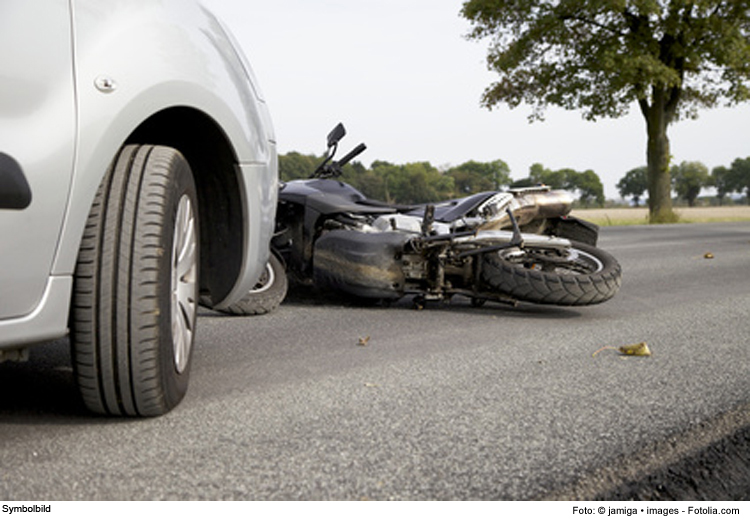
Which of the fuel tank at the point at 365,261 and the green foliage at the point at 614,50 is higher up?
the green foliage at the point at 614,50

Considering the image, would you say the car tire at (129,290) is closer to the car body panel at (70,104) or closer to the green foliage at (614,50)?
the car body panel at (70,104)

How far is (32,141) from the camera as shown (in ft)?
7.20

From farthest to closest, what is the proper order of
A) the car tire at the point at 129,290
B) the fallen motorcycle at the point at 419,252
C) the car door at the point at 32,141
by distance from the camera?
the fallen motorcycle at the point at 419,252 < the car tire at the point at 129,290 < the car door at the point at 32,141

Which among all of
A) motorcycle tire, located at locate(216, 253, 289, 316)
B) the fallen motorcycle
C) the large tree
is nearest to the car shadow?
motorcycle tire, located at locate(216, 253, 289, 316)

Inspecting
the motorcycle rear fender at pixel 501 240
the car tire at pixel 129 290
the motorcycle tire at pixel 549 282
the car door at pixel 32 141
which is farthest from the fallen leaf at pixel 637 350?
the car door at pixel 32 141

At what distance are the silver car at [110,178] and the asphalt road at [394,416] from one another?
267mm

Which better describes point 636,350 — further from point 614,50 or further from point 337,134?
point 614,50

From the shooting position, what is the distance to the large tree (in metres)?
24.9

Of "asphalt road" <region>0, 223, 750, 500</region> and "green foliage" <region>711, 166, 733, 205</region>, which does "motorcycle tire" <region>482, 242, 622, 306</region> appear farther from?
"green foliage" <region>711, 166, 733, 205</region>

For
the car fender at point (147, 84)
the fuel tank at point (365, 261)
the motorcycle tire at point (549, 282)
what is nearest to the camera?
the car fender at point (147, 84)

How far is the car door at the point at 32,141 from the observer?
2.15 meters

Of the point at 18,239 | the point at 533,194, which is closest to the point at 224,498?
the point at 18,239

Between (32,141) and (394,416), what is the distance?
136cm

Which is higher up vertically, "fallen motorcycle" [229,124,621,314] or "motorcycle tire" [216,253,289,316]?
"fallen motorcycle" [229,124,621,314]
